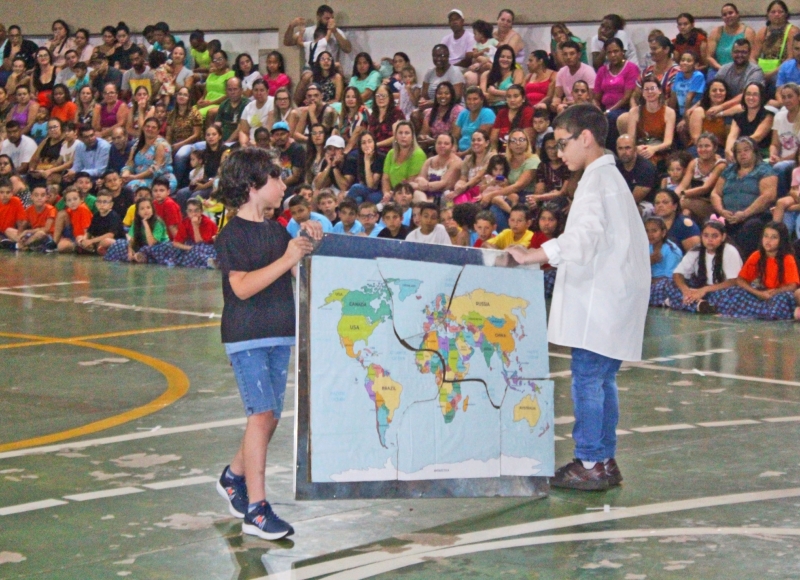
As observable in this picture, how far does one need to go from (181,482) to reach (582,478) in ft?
7.11

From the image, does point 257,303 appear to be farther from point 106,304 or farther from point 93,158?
point 93,158

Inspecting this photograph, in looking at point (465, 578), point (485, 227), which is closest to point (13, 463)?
point (465, 578)

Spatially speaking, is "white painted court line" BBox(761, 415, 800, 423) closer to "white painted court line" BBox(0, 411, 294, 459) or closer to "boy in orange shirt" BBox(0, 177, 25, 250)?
"white painted court line" BBox(0, 411, 294, 459)

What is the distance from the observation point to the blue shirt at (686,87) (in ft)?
57.2

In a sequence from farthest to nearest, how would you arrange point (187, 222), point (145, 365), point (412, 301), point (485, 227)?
point (187, 222) < point (485, 227) < point (145, 365) < point (412, 301)

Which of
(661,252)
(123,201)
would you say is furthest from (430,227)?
(123,201)

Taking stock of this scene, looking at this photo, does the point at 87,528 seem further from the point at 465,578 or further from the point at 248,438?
the point at 465,578

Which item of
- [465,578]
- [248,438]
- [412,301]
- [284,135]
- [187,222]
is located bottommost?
[465,578]

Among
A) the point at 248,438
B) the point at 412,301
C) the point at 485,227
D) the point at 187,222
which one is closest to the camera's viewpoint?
the point at 248,438

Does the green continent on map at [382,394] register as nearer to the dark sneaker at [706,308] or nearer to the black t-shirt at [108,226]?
the dark sneaker at [706,308]

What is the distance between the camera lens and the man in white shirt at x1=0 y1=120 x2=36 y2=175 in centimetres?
2383

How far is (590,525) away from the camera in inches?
239

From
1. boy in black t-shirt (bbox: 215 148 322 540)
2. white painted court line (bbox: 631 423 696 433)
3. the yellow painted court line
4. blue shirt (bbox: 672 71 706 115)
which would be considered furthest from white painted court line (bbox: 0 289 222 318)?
blue shirt (bbox: 672 71 706 115)

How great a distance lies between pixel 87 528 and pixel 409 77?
15163 mm
